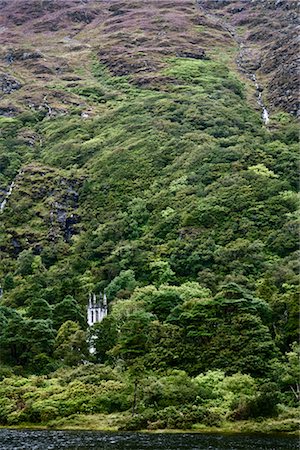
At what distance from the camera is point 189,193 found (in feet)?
399

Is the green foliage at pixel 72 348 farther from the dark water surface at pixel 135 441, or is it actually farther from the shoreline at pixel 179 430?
the dark water surface at pixel 135 441

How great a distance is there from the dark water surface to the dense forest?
3.92 meters

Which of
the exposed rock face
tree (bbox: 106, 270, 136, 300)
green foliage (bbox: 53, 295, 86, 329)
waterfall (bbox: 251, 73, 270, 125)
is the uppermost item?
waterfall (bbox: 251, 73, 270, 125)

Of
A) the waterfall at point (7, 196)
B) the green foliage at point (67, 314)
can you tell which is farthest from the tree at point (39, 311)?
the waterfall at point (7, 196)

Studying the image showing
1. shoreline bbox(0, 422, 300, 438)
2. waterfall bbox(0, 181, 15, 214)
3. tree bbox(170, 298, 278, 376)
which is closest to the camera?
shoreline bbox(0, 422, 300, 438)

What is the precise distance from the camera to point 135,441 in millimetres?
45844

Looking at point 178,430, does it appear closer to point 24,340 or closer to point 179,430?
point 179,430

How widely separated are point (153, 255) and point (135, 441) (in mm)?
59835

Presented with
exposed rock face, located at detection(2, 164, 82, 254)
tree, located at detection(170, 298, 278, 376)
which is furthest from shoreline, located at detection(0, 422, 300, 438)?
exposed rock face, located at detection(2, 164, 82, 254)

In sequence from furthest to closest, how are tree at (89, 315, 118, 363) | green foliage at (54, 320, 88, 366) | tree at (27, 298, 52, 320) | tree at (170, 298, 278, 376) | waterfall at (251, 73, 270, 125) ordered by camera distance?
waterfall at (251, 73, 270, 125)
tree at (27, 298, 52, 320)
tree at (89, 315, 118, 363)
green foliage at (54, 320, 88, 366)
tree at (170, 298, 278, 376)

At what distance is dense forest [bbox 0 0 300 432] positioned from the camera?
59562mm

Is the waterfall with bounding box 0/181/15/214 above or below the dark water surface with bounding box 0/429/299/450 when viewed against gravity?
above

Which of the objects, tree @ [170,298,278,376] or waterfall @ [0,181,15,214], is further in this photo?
waterfall @ [0,181,15,214]

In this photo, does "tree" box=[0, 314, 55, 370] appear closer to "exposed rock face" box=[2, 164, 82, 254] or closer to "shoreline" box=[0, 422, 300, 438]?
"shoreline" box=[0, 422, 300, 438]
